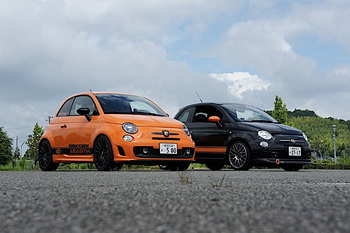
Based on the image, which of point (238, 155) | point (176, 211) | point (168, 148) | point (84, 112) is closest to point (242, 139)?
point (238, 155)

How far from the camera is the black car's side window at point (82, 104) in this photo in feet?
35.1

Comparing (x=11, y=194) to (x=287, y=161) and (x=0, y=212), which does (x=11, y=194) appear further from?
(x=287, y=161)

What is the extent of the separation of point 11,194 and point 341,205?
2.60 metres

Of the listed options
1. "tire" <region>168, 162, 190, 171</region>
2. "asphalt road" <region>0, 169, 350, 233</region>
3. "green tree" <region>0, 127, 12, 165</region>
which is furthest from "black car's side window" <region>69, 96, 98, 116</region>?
"green tree" <region>0, 127, 12, 165</region>

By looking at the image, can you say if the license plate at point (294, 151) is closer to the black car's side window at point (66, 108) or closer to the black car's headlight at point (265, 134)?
the black car's headlight at point (265, 134)

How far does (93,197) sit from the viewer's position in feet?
13.5

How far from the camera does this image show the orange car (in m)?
9.60

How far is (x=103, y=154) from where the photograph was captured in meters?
9.88

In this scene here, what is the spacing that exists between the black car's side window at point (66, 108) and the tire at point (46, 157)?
2.16ft

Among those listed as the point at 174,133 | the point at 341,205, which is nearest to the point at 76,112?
the point at 174,133

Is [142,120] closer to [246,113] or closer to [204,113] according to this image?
[204,113]

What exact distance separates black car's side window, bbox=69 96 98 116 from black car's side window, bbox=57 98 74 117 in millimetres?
147

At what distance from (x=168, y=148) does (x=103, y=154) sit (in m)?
1.18

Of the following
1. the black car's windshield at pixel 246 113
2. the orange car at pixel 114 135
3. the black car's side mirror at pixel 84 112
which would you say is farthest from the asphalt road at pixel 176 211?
the black car's windshield at pixel 246 113
